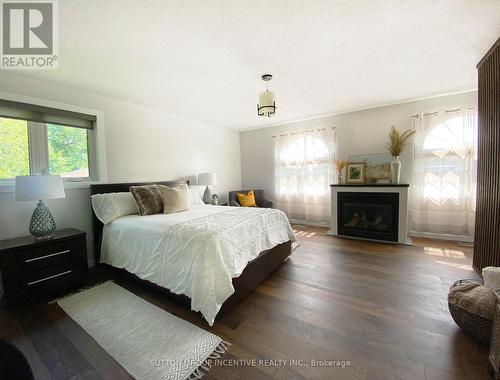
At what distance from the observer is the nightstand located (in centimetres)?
189

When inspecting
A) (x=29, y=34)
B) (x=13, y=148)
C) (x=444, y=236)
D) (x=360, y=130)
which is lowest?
(x=444, y=236)

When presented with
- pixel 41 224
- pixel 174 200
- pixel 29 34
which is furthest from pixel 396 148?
pixel 41 224

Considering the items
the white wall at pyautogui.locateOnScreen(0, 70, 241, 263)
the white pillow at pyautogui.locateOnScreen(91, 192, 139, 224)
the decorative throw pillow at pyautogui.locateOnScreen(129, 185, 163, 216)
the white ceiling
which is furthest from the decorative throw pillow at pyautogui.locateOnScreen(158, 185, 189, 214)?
the white ceiling

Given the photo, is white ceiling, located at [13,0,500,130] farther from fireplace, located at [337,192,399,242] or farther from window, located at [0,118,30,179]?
fireplace, located at [337,192,399,242]

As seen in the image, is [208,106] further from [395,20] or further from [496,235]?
[496,235]

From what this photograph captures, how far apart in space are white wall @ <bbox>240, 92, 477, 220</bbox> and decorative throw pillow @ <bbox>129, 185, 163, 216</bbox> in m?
2.98

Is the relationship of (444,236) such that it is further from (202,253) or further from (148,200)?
(148,200)

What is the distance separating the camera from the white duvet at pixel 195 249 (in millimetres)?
1658

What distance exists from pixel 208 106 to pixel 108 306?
122 inches

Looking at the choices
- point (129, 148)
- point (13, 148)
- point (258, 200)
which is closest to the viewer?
point (13, 148)

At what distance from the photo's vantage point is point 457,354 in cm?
133

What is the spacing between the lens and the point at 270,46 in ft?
6.39

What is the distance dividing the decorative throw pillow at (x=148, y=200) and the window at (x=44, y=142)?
0.83m

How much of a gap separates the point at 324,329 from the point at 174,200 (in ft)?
7.32
